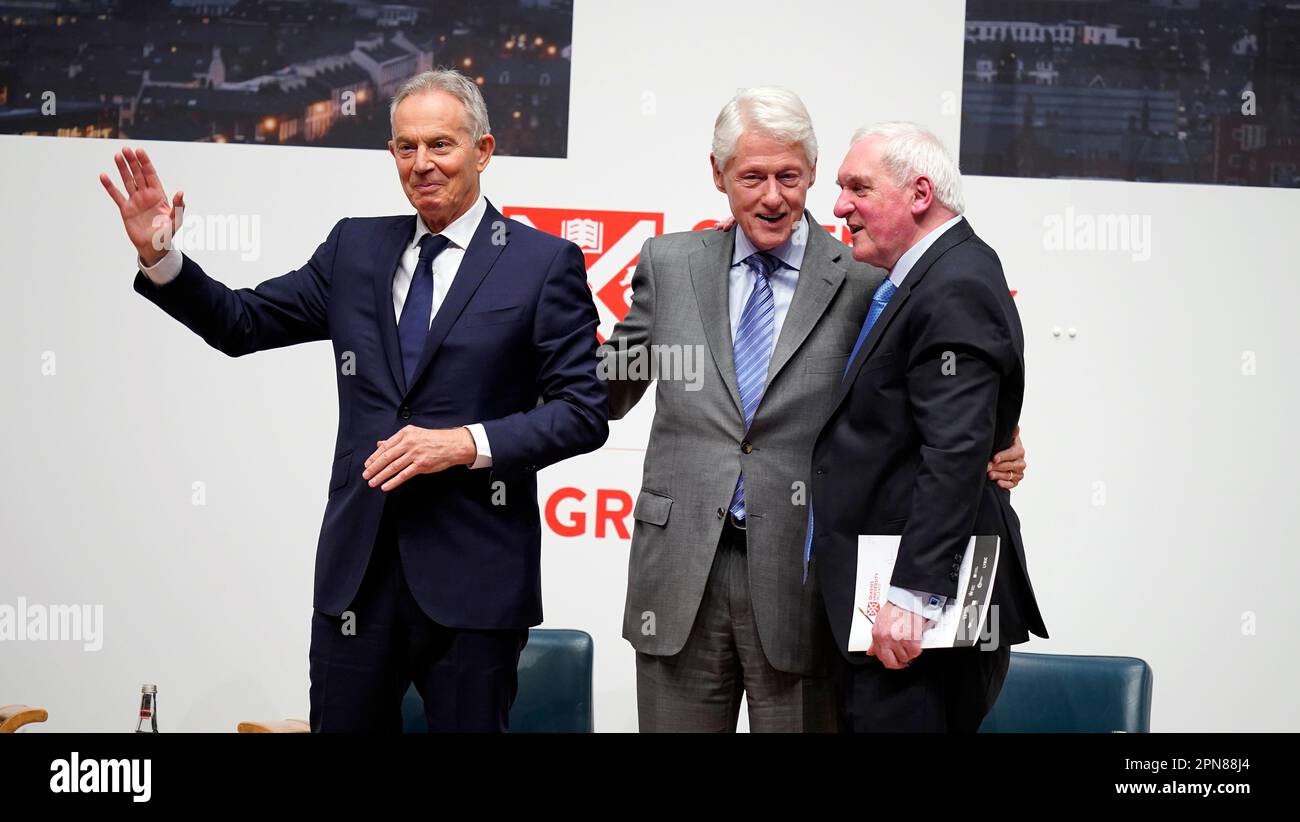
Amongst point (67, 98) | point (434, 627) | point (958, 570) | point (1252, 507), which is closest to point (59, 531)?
point (67, 98)

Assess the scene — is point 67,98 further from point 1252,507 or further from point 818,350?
point 1252,507

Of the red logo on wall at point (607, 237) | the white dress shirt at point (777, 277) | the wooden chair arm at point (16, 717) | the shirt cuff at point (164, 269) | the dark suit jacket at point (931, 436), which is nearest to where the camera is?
the dark suit jacket at point (931, 436)

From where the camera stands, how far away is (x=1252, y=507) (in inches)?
158

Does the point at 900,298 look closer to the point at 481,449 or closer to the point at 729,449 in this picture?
the point at 729,449

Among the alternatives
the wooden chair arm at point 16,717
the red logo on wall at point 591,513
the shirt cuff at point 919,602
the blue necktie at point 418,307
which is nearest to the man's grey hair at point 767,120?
the blue necktie at point 418,307

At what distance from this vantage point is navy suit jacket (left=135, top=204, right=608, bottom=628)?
216cm

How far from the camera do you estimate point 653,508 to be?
241cm

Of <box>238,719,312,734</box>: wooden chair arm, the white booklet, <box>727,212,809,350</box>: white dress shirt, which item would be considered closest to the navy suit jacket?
<box>727,212,809,350</box>: white dress shirt

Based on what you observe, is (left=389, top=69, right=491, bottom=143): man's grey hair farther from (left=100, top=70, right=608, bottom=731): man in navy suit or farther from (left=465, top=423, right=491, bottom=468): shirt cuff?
(left=465, top=423, right=491, bottom=468): shirt cuff

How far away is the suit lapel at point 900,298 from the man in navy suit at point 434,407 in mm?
475

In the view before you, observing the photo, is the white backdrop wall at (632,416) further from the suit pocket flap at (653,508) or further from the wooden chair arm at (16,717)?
the suit pocket flap at (653,508)

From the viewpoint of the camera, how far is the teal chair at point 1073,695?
10.2 ft

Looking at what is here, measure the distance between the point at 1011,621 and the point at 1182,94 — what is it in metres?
2.60

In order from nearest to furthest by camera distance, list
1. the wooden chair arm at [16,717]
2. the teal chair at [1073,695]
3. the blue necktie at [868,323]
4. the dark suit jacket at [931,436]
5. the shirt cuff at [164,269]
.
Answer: the dark suit jacket at [931,436] → the shirt cuff at [164,269] → the blue necktie at [868,323] → the wooden chair arm at [16,717] → the teal chair at [1073,695]
